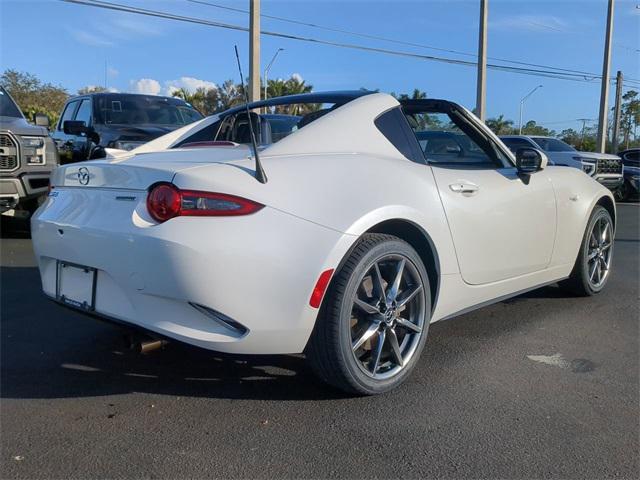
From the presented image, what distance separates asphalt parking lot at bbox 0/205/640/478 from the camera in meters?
2.41

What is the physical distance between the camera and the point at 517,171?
4.05m

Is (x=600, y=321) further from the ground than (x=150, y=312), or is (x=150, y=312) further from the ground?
(x=150, y=312)

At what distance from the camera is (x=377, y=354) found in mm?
3066

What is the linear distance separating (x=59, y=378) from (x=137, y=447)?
39.2 inches

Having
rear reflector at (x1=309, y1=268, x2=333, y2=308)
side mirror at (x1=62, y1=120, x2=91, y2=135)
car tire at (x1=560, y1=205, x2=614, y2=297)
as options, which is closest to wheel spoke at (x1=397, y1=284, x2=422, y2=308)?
rear reflector at (x1=309, y1=268, x2=333, y2=308)

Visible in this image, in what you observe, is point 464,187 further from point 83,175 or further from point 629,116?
point 629,116

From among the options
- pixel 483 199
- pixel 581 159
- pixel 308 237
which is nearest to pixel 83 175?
pixel 308 237

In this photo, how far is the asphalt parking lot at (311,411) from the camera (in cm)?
241

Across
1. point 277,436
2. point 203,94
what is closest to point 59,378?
point 277,436

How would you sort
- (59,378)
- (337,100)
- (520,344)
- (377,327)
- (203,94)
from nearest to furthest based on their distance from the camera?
(377,327) → (59,378) → (337,100) → (520,344) → (203,94)

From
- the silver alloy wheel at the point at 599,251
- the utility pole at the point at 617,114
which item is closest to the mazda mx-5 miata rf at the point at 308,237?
the silver alloy wheel at the point at 599,251

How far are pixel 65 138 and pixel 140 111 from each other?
1429 mm

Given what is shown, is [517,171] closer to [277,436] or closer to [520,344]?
[520,344]

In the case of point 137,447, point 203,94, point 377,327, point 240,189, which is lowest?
point 137,447
